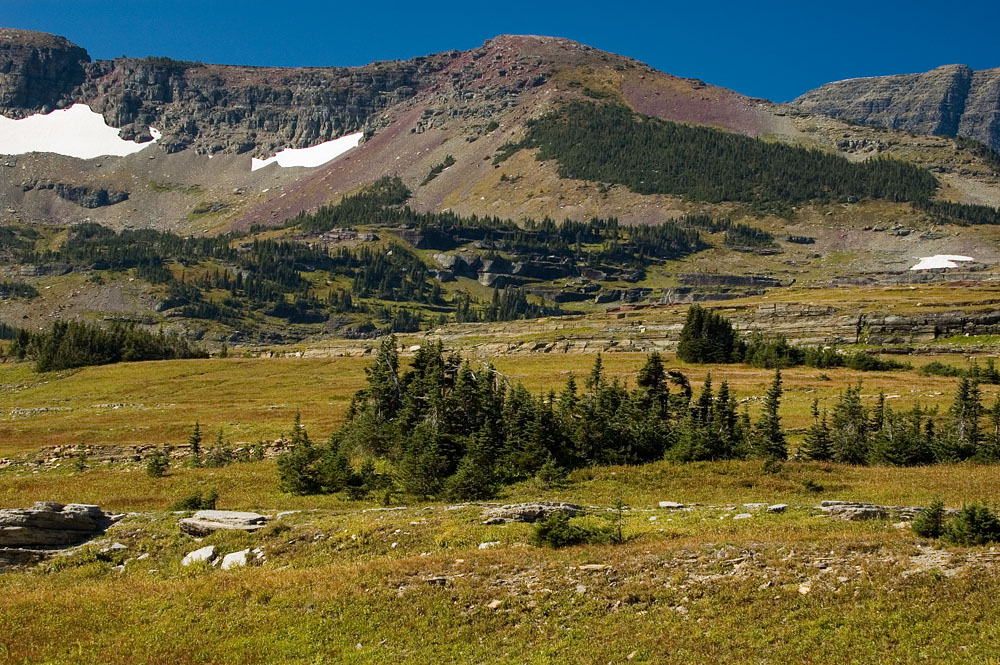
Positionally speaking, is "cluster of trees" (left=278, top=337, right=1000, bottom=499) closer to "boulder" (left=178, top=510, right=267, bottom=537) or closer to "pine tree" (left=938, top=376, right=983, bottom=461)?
"pine tree" (left=938, top=376, right=983, bottom=461)

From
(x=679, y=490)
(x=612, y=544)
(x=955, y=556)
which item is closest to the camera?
(x=955, y=556)

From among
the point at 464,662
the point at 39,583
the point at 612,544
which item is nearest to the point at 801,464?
the point at 612,544

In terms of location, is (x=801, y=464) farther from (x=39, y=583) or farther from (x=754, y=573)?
(x=39, y=583)

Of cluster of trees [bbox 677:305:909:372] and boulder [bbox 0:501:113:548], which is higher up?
cluster of trees [bbox 677:305:909:372]

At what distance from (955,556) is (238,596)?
1804cm

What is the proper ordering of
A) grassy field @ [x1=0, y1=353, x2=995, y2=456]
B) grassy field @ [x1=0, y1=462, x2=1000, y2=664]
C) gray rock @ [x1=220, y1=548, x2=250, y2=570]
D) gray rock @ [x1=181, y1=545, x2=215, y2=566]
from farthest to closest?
grassy field @ [x1=0, y1=353, x2=995, y2=456] → gray rock @ [x1=181, y1=545, x2=215, y2=566] → gray rock @ [x1=220, y1=548, x2=250, y2=570] → grassy field @ [x1=0, y1=462, x2=1000, y2=664]

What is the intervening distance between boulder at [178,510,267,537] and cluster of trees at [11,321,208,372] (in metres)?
116

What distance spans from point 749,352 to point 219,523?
88025 mm

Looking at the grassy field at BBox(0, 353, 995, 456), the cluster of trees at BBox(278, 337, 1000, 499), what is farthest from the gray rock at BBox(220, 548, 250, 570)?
the grassy field at BBox(0, 353, 995, 456)

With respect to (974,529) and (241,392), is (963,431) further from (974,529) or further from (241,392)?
(241,392)

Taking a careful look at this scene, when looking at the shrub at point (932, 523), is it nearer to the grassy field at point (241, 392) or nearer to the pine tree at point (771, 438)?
the pine tree at point (771, 438)

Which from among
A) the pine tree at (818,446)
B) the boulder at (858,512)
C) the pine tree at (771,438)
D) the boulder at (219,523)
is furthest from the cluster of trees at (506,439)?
the boulder at (858,512)

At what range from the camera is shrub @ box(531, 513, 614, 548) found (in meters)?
22.5

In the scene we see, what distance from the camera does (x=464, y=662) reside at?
629 inches
